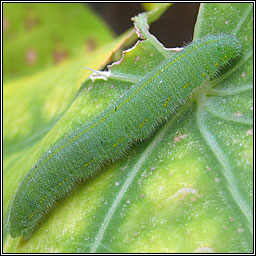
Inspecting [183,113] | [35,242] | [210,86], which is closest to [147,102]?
[183,113]

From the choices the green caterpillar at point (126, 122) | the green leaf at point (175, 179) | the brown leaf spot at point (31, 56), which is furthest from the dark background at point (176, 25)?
the brown leaf spot at point (31, 56)

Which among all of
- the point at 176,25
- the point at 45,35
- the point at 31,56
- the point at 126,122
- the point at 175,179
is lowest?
the point at 175,179

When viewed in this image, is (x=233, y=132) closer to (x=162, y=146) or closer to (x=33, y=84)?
(x=162, y=146)

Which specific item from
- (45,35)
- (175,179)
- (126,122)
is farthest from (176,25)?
(45,35)

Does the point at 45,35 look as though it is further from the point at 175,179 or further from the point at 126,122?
the point at 175,179

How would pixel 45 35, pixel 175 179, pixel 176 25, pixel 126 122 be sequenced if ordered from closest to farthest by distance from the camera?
pixel 175 179, pixel 126 122, pixel 176 25, pixel 45 35

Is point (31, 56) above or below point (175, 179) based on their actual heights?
above

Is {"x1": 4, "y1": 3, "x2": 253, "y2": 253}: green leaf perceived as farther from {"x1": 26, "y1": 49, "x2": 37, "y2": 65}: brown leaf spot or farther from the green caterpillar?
{"x1": 26, "y1": 49, "x2": 37, "y2": 65}: brown leaf spot
